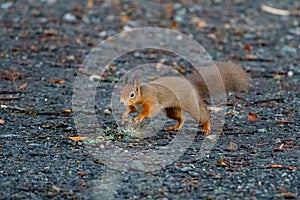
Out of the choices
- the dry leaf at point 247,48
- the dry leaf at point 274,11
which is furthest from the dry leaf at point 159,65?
the dry leaf at point 274,11

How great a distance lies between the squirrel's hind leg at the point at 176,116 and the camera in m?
4.20

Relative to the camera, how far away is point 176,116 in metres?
4.24

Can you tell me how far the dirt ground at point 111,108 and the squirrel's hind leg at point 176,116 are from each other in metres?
0.09

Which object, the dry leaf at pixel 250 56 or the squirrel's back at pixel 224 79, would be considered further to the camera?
the dry leaf at pixel 250 56

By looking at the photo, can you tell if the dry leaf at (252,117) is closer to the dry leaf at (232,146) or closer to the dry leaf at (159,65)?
the dry leaf at (232,146)

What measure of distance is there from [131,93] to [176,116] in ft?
1.26

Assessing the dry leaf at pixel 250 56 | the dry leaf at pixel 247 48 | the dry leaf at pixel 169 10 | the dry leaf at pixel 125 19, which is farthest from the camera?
the dry leaf at pixel 169 10

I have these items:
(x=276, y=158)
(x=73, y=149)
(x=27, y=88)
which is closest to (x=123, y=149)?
(x=73, y=149)

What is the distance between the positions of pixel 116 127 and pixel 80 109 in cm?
52

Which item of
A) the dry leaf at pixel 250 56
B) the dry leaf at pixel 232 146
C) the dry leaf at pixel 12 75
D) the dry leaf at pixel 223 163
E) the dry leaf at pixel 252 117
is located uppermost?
the dry leaf at pixel 223 163

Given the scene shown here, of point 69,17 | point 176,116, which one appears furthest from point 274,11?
point 176,116

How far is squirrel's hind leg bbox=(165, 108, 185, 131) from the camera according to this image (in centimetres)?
420

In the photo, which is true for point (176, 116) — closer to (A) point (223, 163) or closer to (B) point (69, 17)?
(A) point (223, 163)

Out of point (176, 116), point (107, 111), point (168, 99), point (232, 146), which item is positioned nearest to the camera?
point (232, 146)
